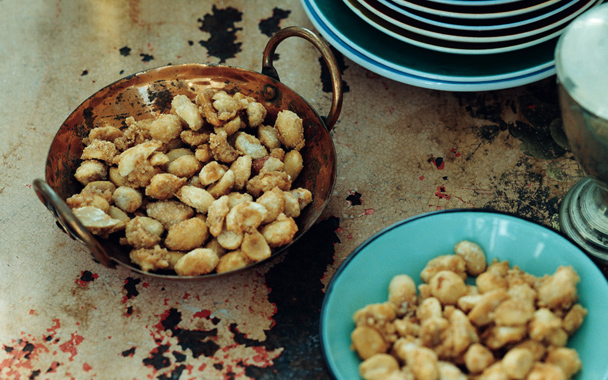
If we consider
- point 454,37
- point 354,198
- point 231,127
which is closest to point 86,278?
point 231,127

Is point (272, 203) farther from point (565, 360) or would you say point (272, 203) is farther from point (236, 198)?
point (565, 360)

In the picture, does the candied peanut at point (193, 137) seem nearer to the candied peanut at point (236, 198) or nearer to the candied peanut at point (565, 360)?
the candied peanut at point (236, 198)

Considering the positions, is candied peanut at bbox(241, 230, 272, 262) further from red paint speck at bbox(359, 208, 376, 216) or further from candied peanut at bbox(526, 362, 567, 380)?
candied peanut at bbox(526, 362, 567, 380)

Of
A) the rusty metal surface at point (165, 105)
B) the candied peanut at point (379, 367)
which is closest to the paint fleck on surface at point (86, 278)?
the rusty metal surface at point (165, 105)

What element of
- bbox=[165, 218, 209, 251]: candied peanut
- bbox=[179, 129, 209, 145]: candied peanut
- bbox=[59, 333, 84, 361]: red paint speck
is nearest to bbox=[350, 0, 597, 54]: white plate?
bbox=[179, 129, 209, 145]: candied peanut

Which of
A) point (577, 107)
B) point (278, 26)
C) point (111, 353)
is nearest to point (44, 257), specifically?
point (111, 353)

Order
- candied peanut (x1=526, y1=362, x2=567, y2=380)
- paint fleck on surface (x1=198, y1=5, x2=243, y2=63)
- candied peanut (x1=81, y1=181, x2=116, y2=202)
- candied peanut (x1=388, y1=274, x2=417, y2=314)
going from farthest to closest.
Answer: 1. paint fleck on surface (x1=198, y1=5, x2=243, y2=63)
2. candied peanut (x1=81, y1=181, x2=116, y2=202)
3. candied peanut (x1=388, y1=274, x2=417, y2=314)
4. candied peanut (x1=526, y1=362, x2=567, y2=380)

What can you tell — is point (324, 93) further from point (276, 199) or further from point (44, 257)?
point (44, 257)
